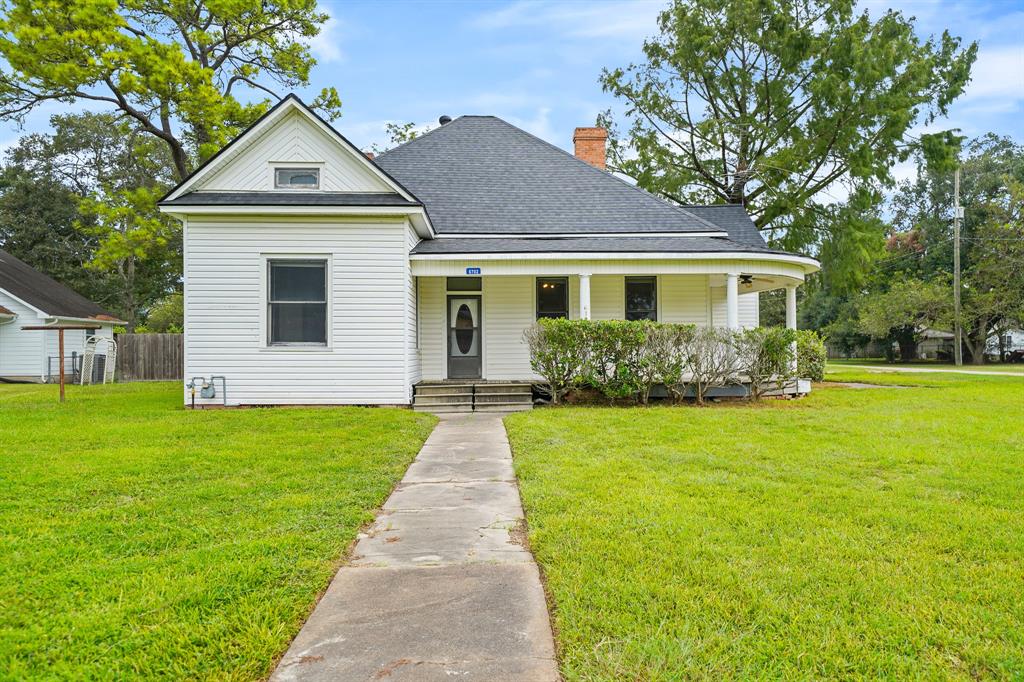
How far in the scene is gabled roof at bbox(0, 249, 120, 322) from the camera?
18.6 metres

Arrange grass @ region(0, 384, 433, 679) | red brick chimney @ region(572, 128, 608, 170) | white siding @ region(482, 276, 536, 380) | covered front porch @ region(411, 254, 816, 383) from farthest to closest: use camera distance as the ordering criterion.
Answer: red brick chimney @ region(572, 128, 608, 170) < white siding @ region(482, 276, 536, 380) < covered front porch @ region(411, 254, 816, 383) < grass @ region(0, 384, 433, 679)

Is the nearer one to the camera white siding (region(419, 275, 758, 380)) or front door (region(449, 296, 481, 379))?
white siding (region(419, 275, 758, 380))

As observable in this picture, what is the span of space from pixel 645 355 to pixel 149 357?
55.5 feet

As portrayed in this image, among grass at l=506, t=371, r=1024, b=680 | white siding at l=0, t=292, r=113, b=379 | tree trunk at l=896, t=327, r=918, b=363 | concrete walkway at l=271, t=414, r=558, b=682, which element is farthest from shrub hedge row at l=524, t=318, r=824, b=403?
tree trunk at l=896, t=327, r=918, b=363

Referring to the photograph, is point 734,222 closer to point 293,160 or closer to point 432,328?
point 432,328

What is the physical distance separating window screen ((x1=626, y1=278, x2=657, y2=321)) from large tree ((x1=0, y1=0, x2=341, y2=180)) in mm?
14002

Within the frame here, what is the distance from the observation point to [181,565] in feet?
9.88

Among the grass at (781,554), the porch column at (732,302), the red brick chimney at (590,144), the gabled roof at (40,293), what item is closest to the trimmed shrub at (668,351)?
the porch column at (732,302)

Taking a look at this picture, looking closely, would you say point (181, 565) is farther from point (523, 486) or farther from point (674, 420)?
point (674, 420)

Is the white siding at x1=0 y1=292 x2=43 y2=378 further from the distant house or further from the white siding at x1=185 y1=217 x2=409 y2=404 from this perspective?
the white siding at x1=185 y1=217 x2=409 y2=404

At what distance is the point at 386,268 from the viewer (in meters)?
10.1

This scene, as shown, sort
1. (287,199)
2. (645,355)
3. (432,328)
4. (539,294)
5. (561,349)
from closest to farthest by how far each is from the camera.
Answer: (287,199) → (561,349) → (645,355) → (432,328) → (539,294)

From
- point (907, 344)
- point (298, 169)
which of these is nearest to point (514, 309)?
point (298, 169)

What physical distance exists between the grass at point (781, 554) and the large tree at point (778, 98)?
14479mm
